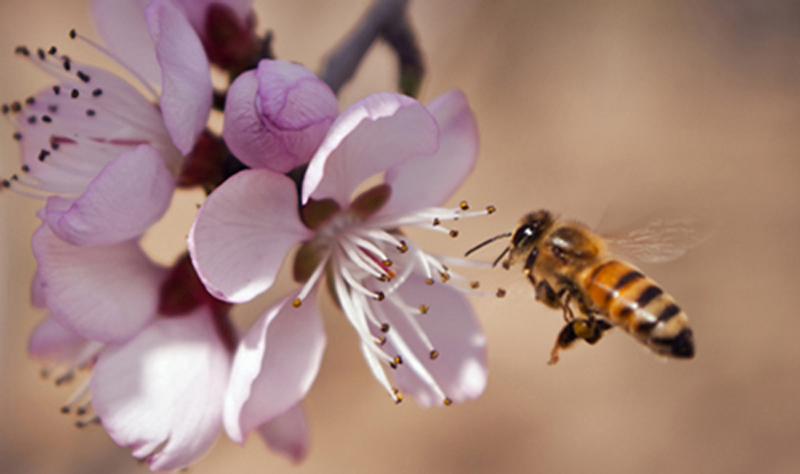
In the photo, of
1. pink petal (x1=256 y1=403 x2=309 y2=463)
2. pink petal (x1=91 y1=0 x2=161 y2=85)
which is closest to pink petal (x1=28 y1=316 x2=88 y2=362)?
pink petal (x1=256 y1=403 x2=309 y2=463)

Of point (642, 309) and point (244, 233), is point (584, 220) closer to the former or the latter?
point (642, 309)

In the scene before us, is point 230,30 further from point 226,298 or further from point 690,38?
point 690,38

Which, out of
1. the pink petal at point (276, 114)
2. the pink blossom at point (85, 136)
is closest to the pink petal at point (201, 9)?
the pink blossom at point (85, 136)

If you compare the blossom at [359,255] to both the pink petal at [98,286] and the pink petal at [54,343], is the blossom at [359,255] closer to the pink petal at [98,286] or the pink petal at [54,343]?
the pink petal at [98,286]

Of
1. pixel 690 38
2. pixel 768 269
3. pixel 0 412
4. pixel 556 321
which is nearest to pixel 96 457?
pixel 0 412

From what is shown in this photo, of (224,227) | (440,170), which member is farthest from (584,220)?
(224,227)

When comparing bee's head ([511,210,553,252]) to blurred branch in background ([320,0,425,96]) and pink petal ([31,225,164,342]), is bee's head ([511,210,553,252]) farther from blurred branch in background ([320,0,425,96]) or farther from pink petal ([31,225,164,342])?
pink petal ([31,225,164,342])
